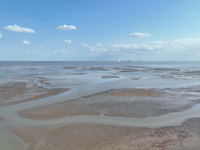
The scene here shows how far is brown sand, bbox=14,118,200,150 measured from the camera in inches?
354

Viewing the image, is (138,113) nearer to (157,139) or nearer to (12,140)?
(157,139)

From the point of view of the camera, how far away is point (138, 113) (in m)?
14.6

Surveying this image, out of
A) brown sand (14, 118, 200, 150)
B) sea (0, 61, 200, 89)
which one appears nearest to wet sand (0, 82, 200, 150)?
brown sand (14, 118, 200, 150)

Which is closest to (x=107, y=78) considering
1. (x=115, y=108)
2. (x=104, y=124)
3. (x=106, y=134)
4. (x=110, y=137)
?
(x=115, y=108)

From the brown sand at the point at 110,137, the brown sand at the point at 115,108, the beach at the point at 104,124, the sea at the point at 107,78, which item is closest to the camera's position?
the brown sand at the point at 110,137

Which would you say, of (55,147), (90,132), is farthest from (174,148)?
(55,147)

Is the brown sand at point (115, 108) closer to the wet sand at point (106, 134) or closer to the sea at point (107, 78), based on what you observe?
the wet sand at point (106, 134)

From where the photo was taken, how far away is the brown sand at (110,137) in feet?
29.5

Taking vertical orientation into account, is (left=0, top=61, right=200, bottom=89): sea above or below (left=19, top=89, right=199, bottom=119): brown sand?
above

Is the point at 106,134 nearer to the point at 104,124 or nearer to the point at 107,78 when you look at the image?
the point at 104,124

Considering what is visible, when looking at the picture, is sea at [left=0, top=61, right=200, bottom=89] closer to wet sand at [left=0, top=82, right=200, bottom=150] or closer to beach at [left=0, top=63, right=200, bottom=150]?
beach at [left=0, top=63, right=200, bottom=150]

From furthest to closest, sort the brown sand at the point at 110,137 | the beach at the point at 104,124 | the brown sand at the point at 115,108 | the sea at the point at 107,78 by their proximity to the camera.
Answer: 1. the sea at the point at 107,78
2. the brown sand at the point at 115,108
3. the beach at the point at 104,124
4. the brown sand at the point at 110,137

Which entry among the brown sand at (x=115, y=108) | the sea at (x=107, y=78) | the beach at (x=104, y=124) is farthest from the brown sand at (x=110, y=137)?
the sea at (x=107, y=78)

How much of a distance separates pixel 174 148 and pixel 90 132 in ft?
17.3
